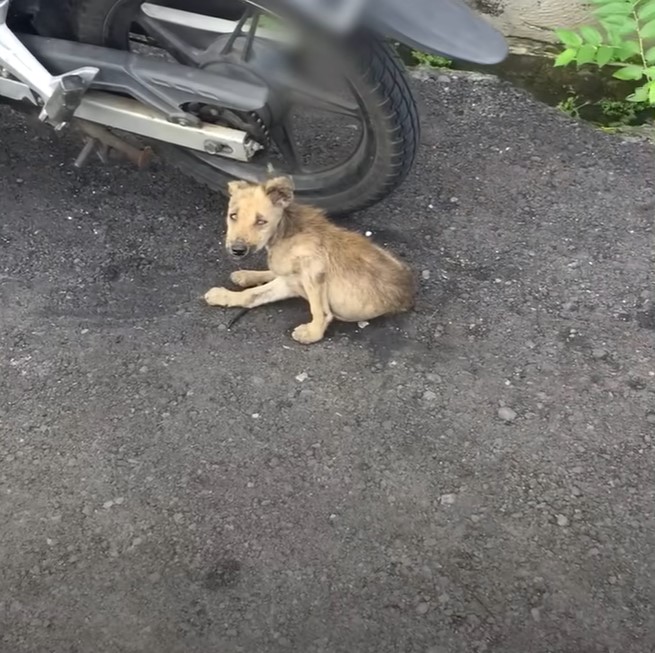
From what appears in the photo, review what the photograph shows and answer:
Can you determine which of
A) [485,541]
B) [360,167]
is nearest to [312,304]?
[360,167]

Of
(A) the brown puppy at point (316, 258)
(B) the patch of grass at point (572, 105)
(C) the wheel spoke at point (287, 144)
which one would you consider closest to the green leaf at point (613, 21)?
(B) the patch of grass at point (572, 105)

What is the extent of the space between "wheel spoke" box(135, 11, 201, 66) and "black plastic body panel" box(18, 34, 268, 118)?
0.11 metres

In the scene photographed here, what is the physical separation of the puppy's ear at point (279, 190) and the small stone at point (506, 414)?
48.9 inches

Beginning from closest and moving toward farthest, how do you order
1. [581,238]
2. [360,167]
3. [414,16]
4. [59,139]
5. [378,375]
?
[414,16] → [378,375] → [360,167] → [581,238] → [59,139]

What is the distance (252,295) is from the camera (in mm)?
3600

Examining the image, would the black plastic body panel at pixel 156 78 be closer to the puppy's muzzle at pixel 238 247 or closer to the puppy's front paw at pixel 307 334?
the puppy's muzzle at pixel 238 247

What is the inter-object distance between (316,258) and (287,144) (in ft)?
2.29

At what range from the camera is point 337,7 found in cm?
262

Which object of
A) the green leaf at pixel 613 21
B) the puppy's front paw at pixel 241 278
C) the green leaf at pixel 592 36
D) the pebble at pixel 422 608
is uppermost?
the green leaf at pixel 613 21

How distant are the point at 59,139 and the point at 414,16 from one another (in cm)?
239

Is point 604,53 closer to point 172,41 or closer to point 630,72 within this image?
point 630,72

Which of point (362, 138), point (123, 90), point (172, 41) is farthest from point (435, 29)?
point (123, 90)

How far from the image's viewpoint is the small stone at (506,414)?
3.25 m

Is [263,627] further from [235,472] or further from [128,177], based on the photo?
[128,177]
